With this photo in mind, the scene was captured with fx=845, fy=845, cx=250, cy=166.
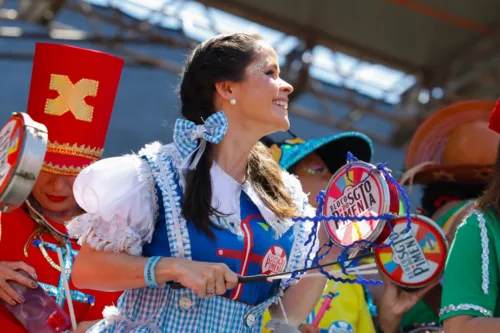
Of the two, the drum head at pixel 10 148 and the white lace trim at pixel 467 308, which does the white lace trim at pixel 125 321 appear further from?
the white lace trim at pixel 467 308

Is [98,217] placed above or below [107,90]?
below

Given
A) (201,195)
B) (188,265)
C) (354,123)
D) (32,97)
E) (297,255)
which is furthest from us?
(354,123)

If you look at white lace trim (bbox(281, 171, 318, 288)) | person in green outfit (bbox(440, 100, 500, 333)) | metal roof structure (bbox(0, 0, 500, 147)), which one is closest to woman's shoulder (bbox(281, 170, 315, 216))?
white lace trim (bbox(281, 171, 318, 288))

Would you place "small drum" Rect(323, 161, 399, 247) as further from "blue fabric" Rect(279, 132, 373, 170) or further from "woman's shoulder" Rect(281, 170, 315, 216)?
"blue fabric" Rect(279, 132, 373, 170)

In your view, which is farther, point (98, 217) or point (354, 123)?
point (354, 123)

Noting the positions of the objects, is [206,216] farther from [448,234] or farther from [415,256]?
[448,234]

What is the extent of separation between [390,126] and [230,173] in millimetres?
6791

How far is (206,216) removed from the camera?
2.18 metres

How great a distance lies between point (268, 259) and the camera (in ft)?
7.36

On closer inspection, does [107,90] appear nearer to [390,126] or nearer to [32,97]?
[32,97]

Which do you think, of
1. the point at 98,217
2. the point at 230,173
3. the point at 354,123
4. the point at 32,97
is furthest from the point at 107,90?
the point at 354,123

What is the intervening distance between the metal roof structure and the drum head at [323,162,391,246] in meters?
4.96

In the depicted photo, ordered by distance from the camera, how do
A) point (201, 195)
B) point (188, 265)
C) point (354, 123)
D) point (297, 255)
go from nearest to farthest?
1. point (188, 265)
2. point (201, 195)
3. point (297, 255)
4. point (354, 123)

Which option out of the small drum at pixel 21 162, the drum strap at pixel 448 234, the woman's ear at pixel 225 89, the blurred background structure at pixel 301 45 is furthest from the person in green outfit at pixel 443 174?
the blurred background structure at pixel 301 45
